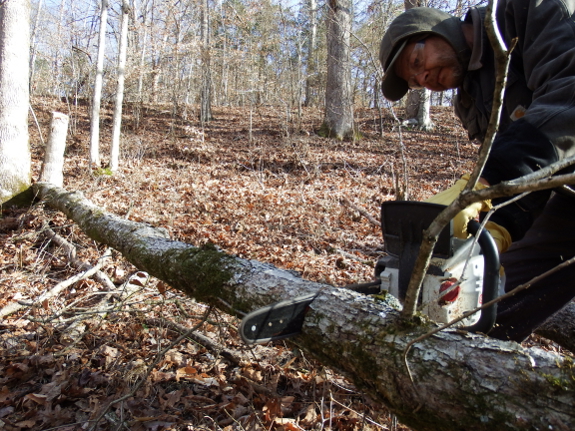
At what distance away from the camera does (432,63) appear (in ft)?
6.75

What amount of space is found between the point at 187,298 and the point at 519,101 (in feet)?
8.81

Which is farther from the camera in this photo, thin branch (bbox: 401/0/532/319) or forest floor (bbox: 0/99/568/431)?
forest floor (bbox: 0/99/568/431)

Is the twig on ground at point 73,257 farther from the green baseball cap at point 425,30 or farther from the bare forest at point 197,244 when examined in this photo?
the green baseball cap at point 425,30

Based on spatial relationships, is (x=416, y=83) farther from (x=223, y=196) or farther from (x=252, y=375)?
(x=223, y=196)

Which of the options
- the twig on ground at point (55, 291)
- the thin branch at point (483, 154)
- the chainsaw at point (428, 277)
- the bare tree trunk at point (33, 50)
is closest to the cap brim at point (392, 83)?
the chainsaw at point (428, 277)

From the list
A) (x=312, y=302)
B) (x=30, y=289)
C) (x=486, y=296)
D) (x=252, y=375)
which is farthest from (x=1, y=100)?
(x=486, y=296)

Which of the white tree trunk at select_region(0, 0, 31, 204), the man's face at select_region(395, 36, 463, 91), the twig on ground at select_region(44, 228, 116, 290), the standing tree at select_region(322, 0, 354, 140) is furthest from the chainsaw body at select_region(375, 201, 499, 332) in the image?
the standing tree at select_region(322, 0, 354, 140)

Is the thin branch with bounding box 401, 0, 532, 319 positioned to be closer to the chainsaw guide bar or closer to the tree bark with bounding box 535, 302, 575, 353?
the chainsaw guide bar

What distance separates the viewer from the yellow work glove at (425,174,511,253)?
1302 mm

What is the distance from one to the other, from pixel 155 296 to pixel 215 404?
1396 millimetres

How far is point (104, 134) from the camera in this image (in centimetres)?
1398

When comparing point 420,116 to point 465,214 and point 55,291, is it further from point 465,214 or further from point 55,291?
point 465,214

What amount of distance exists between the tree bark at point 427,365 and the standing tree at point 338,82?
1030cm

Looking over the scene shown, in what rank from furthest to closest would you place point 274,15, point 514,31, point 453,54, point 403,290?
point 274,15, point 453,54, point 514,31, point 403,290
